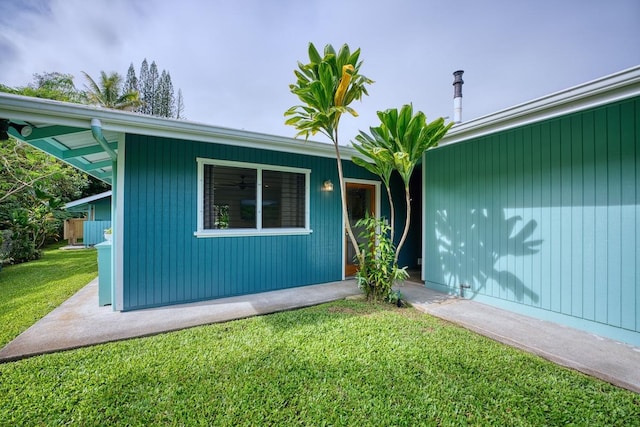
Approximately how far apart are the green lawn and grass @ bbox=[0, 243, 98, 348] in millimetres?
1343

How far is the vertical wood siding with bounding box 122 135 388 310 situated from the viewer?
12.5 feet

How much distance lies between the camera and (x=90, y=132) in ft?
12.5

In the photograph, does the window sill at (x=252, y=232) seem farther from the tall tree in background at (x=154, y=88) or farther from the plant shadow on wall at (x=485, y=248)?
the tall tree in background at (x=154, y=88)

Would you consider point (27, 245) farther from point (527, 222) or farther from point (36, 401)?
point (527, 222)

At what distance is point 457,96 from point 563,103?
102 inches

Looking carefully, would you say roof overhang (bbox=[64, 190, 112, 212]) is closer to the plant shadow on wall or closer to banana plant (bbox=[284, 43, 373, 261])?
banana plant (bbox=[284, 43, 373, 261])

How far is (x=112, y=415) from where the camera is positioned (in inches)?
73.0

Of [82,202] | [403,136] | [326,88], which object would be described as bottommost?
[82,202]

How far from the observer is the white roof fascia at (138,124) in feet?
9.27

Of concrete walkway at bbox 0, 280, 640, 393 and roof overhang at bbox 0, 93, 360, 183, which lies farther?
roof overhang at bbox 0, 93, 360, 183

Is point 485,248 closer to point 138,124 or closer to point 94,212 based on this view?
point 138,124

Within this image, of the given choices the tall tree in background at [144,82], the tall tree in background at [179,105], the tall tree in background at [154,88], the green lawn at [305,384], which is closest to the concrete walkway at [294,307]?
the green lawn at [305,384]

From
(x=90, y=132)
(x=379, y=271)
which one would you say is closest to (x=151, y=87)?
(x=90, y=132)

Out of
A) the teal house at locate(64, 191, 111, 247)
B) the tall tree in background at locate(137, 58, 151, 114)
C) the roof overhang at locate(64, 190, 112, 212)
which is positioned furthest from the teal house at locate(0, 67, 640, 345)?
the tall tree in background at locate(137, 58, 151, 114)
